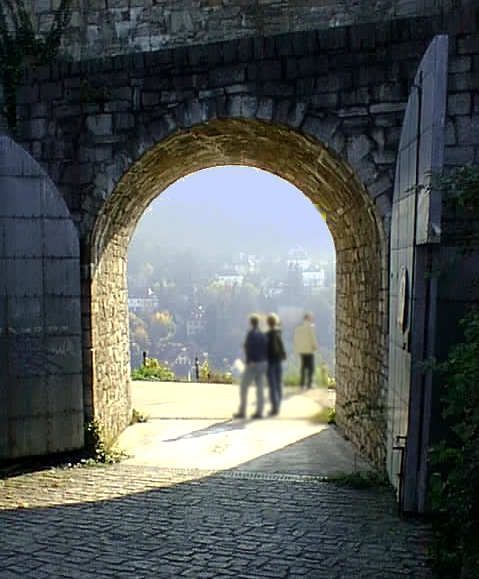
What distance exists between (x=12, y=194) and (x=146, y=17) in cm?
359

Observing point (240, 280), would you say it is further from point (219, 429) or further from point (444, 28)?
point (219, 429)

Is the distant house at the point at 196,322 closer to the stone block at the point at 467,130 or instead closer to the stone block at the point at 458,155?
the stone block at the point at 458,155

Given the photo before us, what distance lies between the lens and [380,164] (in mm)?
5000

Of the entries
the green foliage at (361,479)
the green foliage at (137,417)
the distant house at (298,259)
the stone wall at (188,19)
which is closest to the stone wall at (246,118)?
the green foliage at (361,479)

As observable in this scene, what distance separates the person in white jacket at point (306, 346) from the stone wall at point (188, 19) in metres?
5.96

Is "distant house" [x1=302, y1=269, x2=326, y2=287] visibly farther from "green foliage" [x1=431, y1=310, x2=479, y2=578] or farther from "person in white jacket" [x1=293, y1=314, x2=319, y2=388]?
"green foliage" [x1=431, y1=310, x2=479, y2=578]

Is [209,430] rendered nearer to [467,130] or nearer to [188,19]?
[467,130]

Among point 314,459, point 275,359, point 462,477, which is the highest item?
point 275,359

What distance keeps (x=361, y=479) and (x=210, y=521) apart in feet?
5.14

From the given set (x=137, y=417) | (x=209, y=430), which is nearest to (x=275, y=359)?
(x=209, y=430)

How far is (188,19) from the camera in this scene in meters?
7.41

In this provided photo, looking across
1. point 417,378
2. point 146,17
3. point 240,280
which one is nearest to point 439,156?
point 417,378

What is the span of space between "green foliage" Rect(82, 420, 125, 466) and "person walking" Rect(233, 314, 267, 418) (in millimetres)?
3832

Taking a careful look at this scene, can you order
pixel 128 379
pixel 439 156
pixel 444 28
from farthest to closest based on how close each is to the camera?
pixel 128 379, pixel 444 28, pixel 439 156
